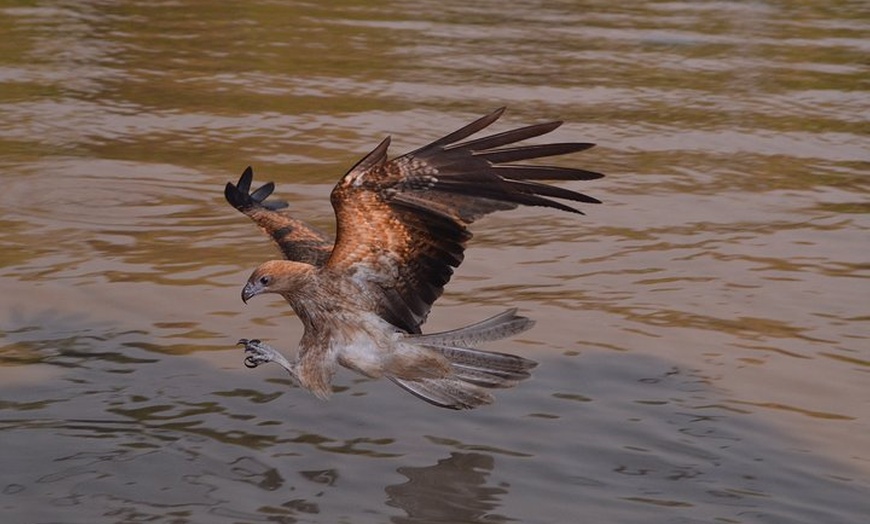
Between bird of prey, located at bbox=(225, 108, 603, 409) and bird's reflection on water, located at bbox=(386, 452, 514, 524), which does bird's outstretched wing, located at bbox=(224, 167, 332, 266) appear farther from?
bird's reflection on water, located at bbox=(386, 452, 514, 524)

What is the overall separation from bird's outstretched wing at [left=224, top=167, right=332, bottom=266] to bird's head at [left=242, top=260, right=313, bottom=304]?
0.32m

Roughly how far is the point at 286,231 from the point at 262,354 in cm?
79

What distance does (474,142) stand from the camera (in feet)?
19.6

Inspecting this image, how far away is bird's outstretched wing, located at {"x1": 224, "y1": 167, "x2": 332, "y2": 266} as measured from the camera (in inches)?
279

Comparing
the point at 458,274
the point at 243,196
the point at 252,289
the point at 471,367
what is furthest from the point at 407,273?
the point at 458,274

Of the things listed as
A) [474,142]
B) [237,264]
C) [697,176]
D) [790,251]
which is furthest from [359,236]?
[697,176]

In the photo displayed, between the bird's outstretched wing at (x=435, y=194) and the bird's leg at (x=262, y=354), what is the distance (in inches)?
23.4

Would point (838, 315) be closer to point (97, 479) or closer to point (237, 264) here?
point (237, 264)

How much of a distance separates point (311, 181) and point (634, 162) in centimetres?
235

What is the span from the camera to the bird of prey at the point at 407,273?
6.00m

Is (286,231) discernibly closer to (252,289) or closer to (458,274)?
(252,289)

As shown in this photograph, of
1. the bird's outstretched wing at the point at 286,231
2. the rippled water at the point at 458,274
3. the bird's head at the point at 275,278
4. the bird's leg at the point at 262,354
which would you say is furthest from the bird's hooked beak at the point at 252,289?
the rippled water at the point at 458,274

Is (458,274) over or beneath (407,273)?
beneath

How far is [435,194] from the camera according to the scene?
6074 mm
